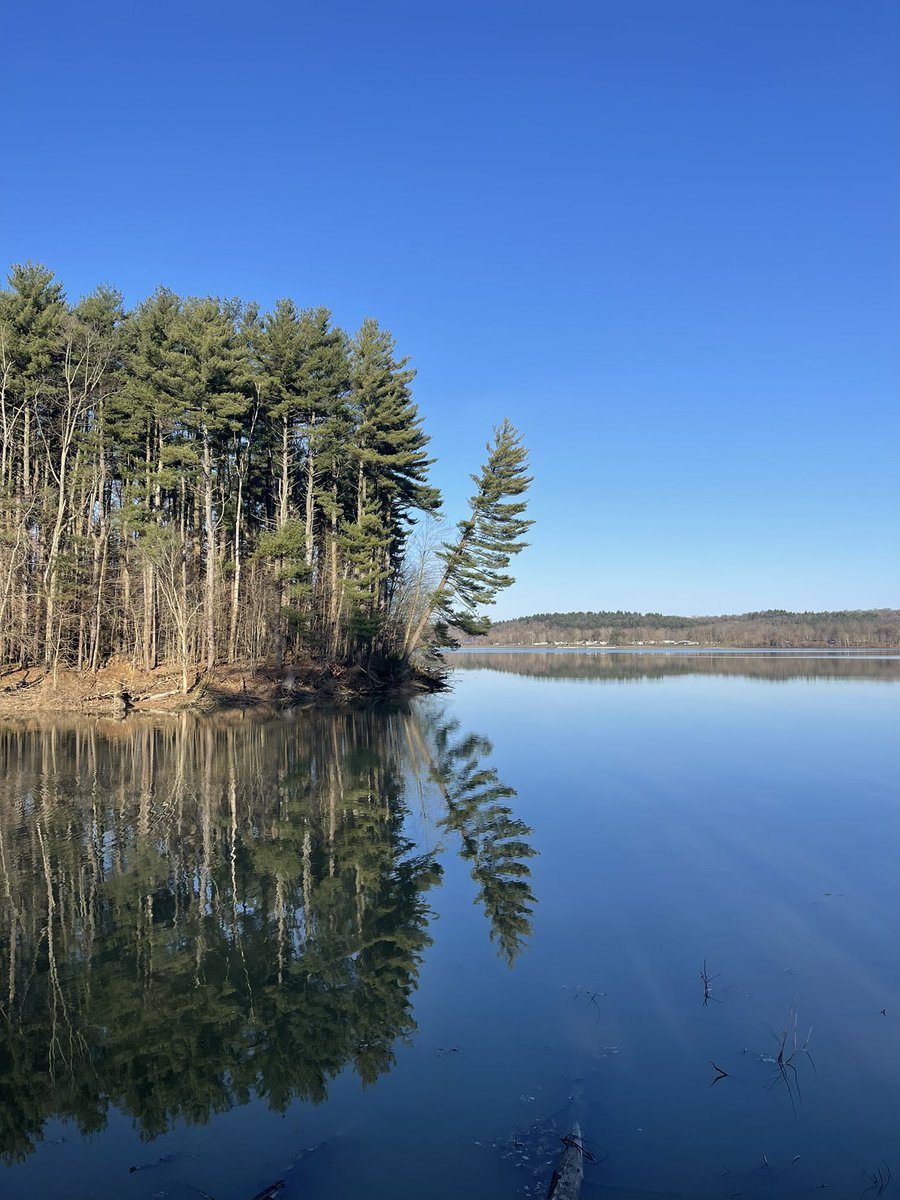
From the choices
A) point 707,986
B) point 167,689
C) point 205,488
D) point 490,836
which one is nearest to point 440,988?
point 707,986

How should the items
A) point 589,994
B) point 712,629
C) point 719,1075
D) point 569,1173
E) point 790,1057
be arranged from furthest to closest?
point 712,629
point 589,994
point 790,1057
point 719,1075
point 569,1173

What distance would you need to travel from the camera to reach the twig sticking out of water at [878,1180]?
12.9 ft

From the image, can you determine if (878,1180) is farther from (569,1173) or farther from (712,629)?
(712,629)

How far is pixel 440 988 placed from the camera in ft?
20.7

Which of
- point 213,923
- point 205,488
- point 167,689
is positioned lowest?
point 213,923

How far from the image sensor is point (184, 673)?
2625cm

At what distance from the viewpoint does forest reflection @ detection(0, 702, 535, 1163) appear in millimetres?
5012

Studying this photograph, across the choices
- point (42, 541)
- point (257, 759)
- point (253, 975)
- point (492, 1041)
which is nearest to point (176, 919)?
point (253, 975)

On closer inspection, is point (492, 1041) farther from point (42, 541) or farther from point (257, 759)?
point (42, 541)

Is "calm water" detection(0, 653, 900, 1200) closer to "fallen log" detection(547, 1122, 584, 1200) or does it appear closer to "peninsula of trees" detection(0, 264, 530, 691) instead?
"fallen log" detection(547, 1122, 584, 1200)

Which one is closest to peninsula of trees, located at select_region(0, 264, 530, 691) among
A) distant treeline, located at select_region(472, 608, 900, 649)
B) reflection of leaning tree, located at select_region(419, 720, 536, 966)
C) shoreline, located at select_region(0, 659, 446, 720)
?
shoreline, located at select_region(0, 659, 446, 720)

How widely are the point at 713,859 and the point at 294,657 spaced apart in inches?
1006

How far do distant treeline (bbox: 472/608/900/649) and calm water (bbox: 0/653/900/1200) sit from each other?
129 meters

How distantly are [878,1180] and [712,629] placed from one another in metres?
173
